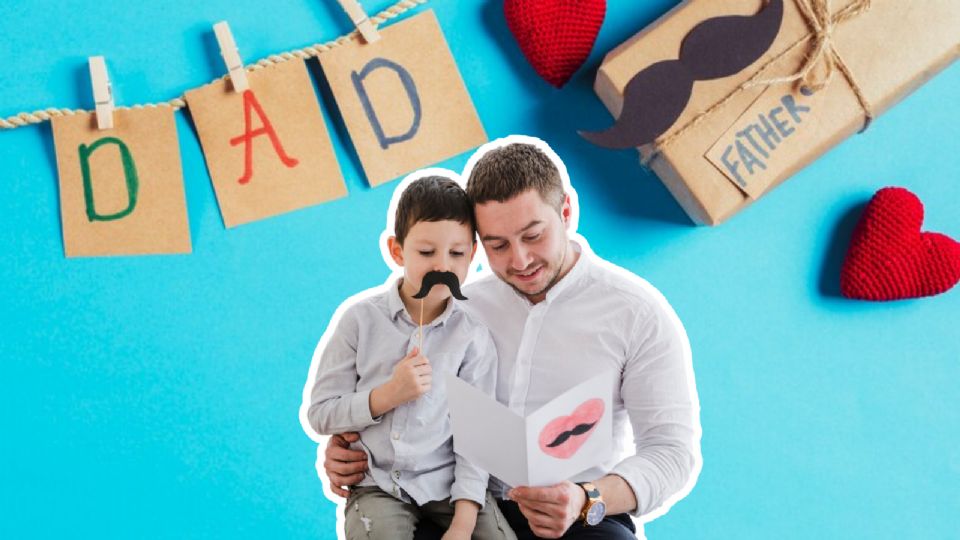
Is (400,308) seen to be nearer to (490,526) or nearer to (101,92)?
(490,526)

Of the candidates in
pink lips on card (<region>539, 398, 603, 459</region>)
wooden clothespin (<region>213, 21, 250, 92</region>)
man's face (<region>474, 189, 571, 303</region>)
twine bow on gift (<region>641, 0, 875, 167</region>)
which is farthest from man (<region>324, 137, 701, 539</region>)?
wooden clothespin (<region>213, 21, 250, 92</region>)

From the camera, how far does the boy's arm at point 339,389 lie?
1.16m

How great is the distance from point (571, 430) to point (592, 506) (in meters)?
0.14

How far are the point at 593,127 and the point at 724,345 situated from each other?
37 centimetres

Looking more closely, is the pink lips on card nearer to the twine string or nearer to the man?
the man

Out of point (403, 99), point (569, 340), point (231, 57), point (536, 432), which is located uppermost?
point (231, 57)

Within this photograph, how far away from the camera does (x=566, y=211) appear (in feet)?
4.11

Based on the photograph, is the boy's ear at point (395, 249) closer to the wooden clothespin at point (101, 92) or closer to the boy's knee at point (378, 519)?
the boy's knee at point (378, 519)

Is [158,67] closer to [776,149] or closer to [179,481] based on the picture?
[179,481]

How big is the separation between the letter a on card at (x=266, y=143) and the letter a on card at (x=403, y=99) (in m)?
0.05

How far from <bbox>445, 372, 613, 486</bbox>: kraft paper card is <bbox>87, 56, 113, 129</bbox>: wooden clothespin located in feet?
2.10

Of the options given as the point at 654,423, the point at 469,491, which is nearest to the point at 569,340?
the point at 654,423

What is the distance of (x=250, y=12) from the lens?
1.42m

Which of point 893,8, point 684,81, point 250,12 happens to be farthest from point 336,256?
point 893,8
